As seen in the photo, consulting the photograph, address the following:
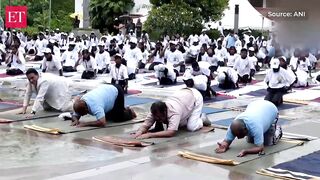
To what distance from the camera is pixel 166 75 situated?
12695 mm

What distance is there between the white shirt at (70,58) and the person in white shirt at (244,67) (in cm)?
518

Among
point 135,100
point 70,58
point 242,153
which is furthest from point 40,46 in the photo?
point 242,153

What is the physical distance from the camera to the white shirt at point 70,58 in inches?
612

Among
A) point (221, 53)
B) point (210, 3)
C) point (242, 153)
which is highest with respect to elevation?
point (210, 3)

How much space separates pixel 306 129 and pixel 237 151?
2216mm

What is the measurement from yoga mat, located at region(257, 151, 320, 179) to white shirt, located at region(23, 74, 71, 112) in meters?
4.12

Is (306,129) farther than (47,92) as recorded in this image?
No

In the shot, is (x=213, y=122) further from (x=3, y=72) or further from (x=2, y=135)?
(x=3, y=72)

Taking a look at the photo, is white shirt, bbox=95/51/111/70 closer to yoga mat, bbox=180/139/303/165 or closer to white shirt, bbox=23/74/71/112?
white shirt, bbox=23/74/71/112

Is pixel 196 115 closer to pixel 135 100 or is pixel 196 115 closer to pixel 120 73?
pixel 135 100

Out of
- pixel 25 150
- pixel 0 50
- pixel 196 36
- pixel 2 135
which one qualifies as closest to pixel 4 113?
pixel 2 135

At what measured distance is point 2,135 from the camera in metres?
6.86

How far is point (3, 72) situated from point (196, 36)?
27.7 ft

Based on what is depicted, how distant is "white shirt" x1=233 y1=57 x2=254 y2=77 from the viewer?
1280 cm
